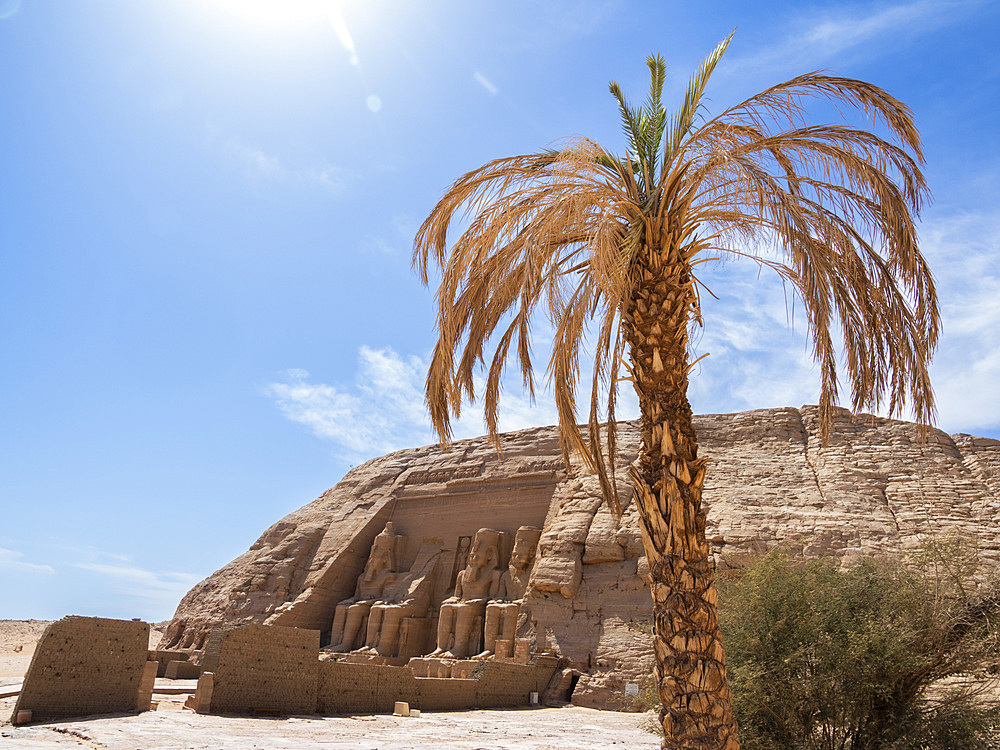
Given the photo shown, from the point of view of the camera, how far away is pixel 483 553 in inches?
947

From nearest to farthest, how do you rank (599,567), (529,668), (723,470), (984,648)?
(984,648) → (529,668) → (599,567) → (723,470)

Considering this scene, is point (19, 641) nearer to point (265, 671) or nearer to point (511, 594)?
point (511, 594)

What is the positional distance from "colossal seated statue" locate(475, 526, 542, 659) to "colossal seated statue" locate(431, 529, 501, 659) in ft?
1.26

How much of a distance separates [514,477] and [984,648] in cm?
1876

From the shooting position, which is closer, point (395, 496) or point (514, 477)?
point (514, 477)

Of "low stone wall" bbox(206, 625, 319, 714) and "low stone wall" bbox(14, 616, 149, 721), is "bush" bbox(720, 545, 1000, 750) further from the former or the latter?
"low stone wall" bbox(14, 616, 149, 721)

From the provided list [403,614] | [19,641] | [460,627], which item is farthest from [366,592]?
[19,641]

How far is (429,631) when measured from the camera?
24.2m

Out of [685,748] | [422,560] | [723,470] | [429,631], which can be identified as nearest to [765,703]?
[685,748]

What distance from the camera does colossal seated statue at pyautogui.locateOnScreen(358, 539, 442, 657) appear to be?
75.5 feet

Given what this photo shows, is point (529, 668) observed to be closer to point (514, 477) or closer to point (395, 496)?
point (514, 477)

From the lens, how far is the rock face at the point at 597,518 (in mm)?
18750

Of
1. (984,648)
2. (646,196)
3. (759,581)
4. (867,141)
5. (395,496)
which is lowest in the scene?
(984,648)

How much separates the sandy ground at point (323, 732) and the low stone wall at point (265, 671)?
59 cm
